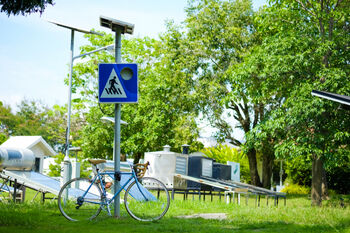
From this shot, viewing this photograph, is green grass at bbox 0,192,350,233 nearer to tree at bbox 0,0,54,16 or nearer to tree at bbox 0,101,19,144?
tree at bbox 0,0,54,16

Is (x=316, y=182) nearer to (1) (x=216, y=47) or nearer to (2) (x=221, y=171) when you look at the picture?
(2) (x=221, y=171)

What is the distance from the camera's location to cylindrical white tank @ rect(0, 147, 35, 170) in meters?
11.9

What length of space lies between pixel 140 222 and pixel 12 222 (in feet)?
6.33

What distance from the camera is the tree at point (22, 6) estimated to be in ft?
24.6

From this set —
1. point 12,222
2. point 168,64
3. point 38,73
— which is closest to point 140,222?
point 12,222

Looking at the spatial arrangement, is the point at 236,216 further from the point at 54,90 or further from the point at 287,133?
the point at 54,90

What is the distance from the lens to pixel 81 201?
780cm

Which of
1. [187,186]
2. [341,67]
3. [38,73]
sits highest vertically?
[38,73]

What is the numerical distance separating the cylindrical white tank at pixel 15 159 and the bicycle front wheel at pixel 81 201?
4165 mm

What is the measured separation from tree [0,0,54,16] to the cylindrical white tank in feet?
17.5

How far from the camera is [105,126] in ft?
105

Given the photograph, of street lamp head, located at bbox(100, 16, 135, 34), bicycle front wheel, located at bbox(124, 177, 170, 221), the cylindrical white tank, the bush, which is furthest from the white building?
street lamp head, located at bbox(100, 16, 135, 34)

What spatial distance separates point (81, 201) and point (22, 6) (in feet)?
11.1

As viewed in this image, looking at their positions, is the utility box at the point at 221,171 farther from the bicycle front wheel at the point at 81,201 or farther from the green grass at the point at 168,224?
the bicycle front wheel at the point at 81,201
